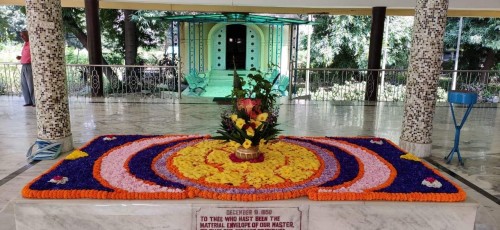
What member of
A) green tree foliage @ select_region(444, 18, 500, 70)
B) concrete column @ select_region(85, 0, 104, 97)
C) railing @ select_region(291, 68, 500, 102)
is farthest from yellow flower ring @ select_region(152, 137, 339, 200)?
green tree foliage @ select_region(444, 18, 500, 70)

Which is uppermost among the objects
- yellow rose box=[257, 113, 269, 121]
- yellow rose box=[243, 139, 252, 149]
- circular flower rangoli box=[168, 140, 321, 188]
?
yellow rose box=[257, 113, 269, 121]

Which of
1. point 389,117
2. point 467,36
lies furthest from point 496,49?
point 389,117

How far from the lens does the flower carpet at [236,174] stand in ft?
8.89

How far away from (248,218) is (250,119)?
0.78m

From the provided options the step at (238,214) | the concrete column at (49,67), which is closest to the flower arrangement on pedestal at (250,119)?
the step at (238,214)

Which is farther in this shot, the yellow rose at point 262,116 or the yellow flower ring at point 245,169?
the yellow rose at point 262,116

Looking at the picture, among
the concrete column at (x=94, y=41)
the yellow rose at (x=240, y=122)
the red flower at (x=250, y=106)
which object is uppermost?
the concrete column at (x=94, y=41)

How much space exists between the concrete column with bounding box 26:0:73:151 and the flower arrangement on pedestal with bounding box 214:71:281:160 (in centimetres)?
213

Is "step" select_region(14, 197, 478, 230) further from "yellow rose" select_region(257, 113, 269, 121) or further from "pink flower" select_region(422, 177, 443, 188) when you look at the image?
"yellow rose" select_region(257, 113, 269, 121)

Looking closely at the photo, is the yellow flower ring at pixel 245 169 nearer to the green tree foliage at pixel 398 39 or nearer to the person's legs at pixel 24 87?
the person's legs at pixel 24 87

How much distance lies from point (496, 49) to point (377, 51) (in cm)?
804

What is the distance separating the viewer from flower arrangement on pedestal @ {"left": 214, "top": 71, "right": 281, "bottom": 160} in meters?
3.04

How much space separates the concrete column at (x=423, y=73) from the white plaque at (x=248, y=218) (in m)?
2.48

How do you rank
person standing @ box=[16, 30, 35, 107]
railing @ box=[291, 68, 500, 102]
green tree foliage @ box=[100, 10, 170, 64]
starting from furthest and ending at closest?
green tree foliage @ box=[100, 10, 170, 64]
railing @ box=[291, 68, 500, 102]
person standing @ box=[16, 30, 35, 107]
